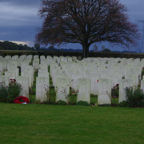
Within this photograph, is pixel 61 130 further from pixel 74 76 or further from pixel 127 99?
pixel 74 76

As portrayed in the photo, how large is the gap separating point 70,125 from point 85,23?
26.6 meters

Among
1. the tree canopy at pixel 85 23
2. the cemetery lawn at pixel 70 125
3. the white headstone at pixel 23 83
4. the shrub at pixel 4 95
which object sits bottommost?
the cemetery lawn at pixel 70 125

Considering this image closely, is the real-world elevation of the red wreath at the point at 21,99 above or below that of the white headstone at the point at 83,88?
below

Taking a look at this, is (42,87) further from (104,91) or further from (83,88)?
(104,91)

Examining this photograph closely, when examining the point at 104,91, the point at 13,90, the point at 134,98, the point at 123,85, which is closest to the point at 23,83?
the point at 13,90

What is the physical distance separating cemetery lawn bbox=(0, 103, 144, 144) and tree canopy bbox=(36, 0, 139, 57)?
78.9ft

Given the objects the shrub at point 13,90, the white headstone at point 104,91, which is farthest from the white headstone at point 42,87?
the white headstone at point 104,91

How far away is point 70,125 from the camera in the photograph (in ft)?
17.7

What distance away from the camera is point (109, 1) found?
31.8m

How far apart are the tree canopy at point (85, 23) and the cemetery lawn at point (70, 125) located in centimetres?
2405

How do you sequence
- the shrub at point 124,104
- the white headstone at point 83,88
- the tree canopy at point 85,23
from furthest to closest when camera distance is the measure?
the tree canopy at point 85,23, the white headstone at point 83,88, the shrub at point 124,104

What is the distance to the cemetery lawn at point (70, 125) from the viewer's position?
4602 millimetres

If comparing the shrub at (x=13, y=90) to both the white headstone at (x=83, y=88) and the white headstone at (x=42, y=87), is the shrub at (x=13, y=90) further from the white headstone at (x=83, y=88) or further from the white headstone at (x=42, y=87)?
the white headstone at (x=83, y=88)

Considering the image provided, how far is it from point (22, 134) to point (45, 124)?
2.49 feet
